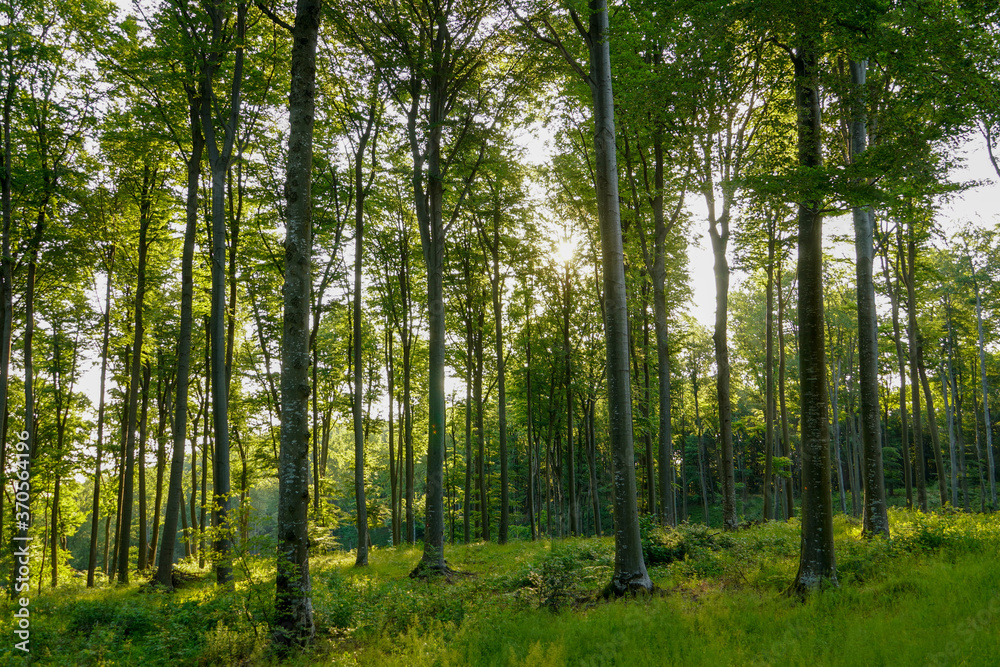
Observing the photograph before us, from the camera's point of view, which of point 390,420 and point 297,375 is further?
point 390,420

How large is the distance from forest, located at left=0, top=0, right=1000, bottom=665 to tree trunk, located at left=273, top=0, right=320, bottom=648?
0.14 feet

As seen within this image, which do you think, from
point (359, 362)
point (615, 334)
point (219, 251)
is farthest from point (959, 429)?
point (219, 251)

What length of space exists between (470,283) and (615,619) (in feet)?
51.9

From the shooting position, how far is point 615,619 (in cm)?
611

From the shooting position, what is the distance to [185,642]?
632 cm

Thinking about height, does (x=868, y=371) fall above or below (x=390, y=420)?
above

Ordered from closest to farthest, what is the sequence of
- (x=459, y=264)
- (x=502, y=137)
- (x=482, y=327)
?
1. (x=502, y=137)
2. (x=459, y=264)
3. (x=482, y=327)

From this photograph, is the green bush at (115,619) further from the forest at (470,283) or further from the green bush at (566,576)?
the green bush at (566,576)

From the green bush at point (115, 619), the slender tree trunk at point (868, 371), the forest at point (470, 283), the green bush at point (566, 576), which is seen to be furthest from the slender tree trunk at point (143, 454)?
the slender tree trunk at point (868, 371)

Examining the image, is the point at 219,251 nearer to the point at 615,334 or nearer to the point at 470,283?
the point at 615,334

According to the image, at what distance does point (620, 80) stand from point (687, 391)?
3186cm

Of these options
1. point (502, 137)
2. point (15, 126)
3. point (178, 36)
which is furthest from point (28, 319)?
point (502, 137)

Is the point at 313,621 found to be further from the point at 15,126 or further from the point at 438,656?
the point at 15,126

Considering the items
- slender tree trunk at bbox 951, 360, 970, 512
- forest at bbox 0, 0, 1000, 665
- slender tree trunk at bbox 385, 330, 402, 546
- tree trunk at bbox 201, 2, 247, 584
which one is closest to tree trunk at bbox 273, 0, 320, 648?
forest at bbox 0, 0, 1000, 665
